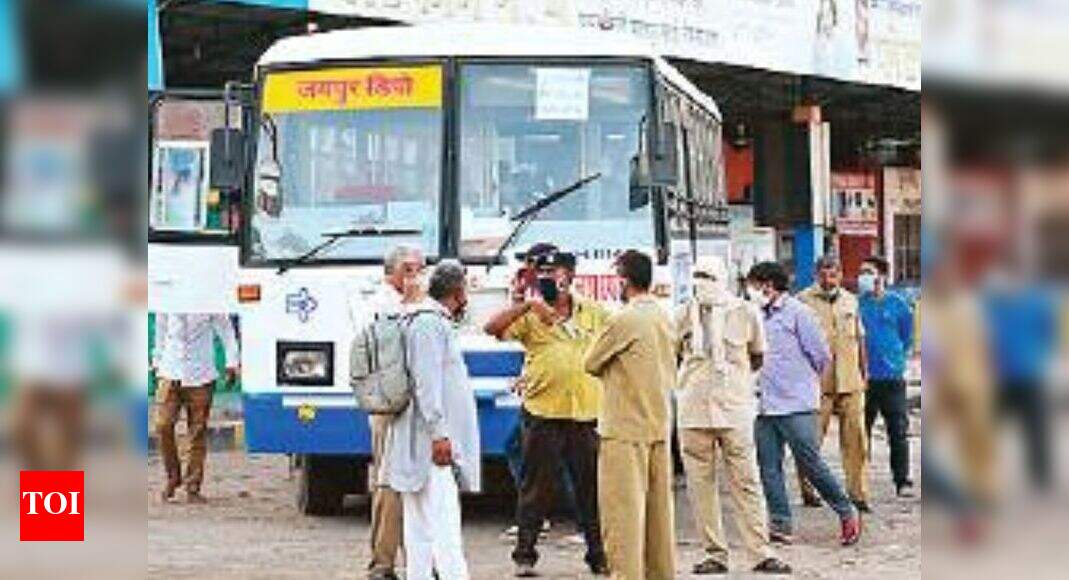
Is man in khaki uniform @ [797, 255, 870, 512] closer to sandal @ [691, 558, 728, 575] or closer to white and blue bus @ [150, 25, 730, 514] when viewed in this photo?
white and blue bus @ [150, 25, 730, 514]

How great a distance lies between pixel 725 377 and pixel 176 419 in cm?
415

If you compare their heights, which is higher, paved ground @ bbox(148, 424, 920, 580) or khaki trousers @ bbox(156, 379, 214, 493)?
khaki trousers @ bbox(156, 379, 214, 493)

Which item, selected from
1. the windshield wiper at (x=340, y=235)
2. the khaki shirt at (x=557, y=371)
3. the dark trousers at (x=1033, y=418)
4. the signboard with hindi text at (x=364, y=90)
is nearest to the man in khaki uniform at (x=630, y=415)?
the khaki shirt at (x=557, y=371)

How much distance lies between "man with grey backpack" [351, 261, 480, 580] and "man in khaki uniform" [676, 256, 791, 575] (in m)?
1.66

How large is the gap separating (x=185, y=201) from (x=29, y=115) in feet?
26.9

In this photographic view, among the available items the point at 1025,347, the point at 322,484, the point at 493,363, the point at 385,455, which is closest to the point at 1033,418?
the point at 1025,347

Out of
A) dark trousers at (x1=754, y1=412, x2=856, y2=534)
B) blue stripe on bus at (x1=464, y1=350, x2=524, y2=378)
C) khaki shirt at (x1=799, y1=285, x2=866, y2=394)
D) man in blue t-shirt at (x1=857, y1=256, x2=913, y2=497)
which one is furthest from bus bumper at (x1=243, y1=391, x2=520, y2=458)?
man in blue t-shirt at (x1=857, y1=256, x2=913, y2=497)

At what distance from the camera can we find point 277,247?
9.98 m

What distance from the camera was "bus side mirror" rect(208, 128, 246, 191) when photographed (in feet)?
32.2

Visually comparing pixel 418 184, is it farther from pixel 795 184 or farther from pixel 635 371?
pixel 795 184

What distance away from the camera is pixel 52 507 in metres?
1.83

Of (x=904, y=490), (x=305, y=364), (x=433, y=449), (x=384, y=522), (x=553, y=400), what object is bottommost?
(x=904, y=490)

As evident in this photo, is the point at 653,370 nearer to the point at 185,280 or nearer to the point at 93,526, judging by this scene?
the point at 185,280

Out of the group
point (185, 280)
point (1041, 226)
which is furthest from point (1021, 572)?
point (185, 280)
